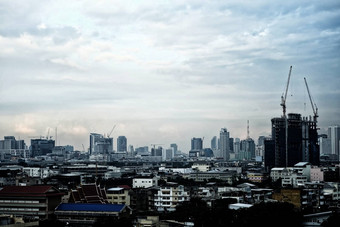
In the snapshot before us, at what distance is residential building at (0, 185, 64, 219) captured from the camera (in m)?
26.2

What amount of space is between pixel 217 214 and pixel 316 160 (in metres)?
58.3

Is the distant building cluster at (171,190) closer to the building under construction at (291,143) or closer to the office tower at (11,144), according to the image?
the building under construction at (291,143)

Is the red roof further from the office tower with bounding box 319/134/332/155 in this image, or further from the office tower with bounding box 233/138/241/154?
the office tower with bounding box 233/138/241/154

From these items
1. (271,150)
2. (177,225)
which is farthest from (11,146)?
(177,225)

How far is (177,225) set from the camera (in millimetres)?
23391

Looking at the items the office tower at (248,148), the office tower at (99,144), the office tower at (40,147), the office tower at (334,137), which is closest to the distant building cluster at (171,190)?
the office tower at (334,137)

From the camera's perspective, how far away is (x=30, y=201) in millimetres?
26547

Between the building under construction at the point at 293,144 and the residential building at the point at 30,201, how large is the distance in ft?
178

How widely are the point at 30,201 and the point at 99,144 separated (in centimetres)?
16150

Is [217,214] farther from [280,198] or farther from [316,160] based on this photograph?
[316,160]

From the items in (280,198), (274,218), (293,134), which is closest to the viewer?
(274,218)

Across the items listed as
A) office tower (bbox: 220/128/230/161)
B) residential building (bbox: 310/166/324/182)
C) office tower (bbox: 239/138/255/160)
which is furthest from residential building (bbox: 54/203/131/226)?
office tower (bbox: 220/128/230/161)

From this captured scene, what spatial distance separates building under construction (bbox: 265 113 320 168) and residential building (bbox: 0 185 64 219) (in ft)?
178

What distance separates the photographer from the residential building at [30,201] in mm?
26234
